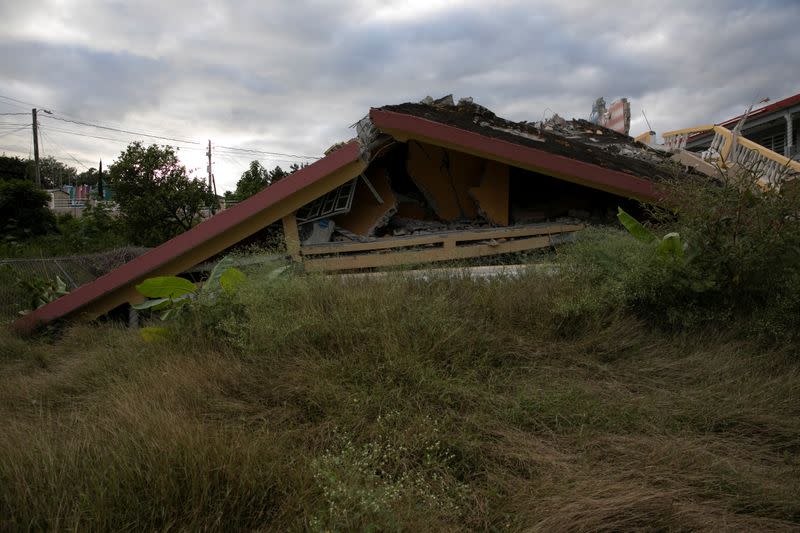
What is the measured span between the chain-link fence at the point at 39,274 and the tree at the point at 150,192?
365 cm

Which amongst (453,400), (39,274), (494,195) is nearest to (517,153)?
(494,195)

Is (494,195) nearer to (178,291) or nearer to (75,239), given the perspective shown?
(178,291)

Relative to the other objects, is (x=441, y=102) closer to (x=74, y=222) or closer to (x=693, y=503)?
(x=693, y=503)

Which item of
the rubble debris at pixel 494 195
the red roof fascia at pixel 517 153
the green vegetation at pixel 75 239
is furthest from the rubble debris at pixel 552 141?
the green vegetation at pixel 75 239

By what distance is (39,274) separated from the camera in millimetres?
8664

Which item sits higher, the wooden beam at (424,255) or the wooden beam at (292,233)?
the wooden beam at (292,233)

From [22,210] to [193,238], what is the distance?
47.9 feet

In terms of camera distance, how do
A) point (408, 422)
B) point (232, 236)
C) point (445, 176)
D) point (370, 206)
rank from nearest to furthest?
point (408, 422) < point (232, 236) < point (370, 206) < point (445, 176)

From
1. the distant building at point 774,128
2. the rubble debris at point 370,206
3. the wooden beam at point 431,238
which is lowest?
the wooden beam at point 431,238

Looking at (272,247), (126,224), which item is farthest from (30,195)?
(272,247)

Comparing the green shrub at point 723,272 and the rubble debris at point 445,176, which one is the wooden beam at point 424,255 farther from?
the green shrub at point 723,272

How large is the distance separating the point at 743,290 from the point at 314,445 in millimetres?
3944

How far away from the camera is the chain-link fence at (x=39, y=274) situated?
769 cm

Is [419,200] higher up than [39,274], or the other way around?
[419,200]
